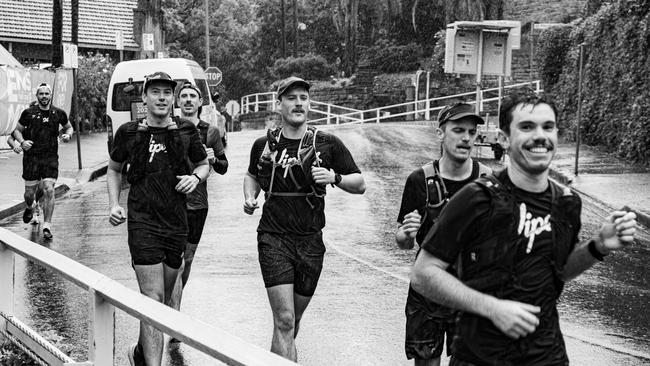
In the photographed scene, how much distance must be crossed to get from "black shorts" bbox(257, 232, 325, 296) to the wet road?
3.13ft

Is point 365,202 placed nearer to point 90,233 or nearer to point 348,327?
point 90,233

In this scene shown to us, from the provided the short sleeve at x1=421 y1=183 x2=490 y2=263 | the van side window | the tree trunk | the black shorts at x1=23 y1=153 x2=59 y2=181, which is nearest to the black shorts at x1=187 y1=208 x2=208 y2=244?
the short sleeve at x1=421 y1=183 x2=490 y2=263

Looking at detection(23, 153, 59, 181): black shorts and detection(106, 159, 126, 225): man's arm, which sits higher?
detection(106, 159, 126, 225): man's arm

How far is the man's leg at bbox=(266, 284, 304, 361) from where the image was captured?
6422mm

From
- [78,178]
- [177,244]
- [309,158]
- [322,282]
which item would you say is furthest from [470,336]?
[78,178]

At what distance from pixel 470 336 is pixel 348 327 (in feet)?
16.5

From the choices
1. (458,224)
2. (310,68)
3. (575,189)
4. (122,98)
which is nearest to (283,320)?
(458,224)

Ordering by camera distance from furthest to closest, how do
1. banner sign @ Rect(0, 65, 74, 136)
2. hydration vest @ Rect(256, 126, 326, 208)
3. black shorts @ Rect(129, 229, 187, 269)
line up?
banner sign @ Rect(0, 65, 74, 136) < black shorts @ Rect(129, 229, 187, 269) < hydration vest @ Rect(256, 126, 326, 208)

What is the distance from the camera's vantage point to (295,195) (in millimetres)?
6730

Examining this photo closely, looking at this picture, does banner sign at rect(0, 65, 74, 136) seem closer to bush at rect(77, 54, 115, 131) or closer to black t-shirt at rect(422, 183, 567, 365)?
bush at rect(77, 54, 115, 131)

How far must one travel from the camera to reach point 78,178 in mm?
21953

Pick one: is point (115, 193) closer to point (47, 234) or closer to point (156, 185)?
point (156, 185)

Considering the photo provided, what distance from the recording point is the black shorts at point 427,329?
5863 millimetres

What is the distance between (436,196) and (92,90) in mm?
31216
